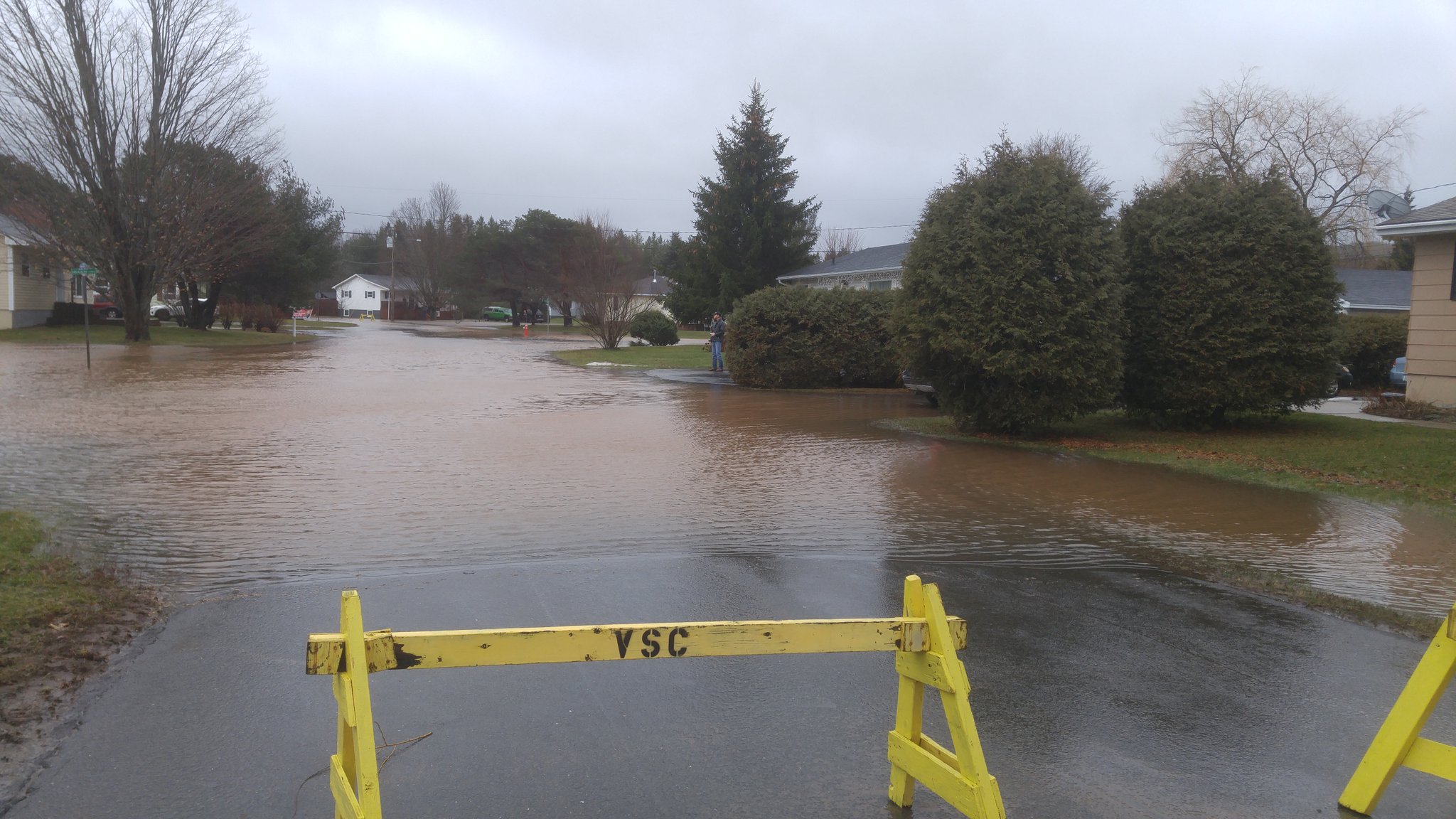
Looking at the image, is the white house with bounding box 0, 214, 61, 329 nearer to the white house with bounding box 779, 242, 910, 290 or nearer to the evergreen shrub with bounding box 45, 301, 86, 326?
the evergreen shrub with bounding box 45, 301, 86, 326

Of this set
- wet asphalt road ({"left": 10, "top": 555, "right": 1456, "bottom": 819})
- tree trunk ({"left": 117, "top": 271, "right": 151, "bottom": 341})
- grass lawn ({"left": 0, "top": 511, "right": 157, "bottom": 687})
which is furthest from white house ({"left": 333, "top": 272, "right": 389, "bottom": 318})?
wet asphalt road ({"left": 10, "top": 555, "right": 1456, "bottom": 819})

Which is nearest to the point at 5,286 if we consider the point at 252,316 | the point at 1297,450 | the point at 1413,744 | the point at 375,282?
the point at 252,316

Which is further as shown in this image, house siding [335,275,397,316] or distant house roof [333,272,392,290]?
house siding [335,275,397,316]

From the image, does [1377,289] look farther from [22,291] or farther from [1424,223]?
[22,291]

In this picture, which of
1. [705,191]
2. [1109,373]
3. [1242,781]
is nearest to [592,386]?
[1109,373]

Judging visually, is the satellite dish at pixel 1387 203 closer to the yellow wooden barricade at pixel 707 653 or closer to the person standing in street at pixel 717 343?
the person standing in street at pixel 717 343

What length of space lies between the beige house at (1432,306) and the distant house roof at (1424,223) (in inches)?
0.5

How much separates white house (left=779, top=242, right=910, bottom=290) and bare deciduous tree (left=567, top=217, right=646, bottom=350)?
21.7 ft

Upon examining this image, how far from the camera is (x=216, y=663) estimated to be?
5324mm

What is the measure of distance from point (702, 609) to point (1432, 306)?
16.8 metres

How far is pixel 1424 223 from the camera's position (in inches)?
677

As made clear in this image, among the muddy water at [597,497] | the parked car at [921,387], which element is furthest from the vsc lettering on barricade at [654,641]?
the parked car at [921,387]

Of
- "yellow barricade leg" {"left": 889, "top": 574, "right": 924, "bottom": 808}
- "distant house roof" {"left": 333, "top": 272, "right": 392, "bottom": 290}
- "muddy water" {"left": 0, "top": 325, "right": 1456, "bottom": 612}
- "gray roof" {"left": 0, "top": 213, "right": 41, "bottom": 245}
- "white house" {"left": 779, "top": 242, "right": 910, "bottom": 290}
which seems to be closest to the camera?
"yellow barricade leg" {"left": 889, "top": 574, "right": 924, "bottom": 808}

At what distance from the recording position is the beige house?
1725cm
